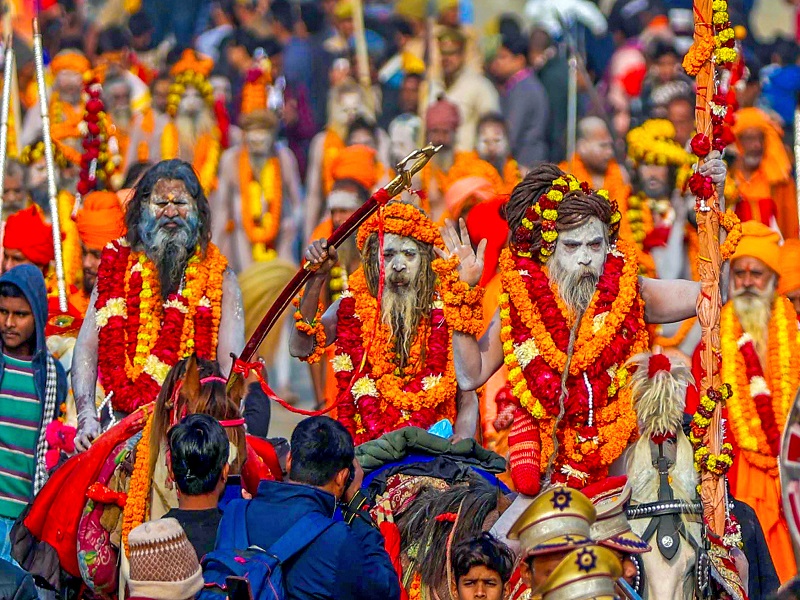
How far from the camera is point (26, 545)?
10.1 m

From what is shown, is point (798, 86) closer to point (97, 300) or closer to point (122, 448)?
point (97, 300)

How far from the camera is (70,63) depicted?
20.9 m

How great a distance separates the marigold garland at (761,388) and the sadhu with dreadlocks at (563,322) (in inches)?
95.8

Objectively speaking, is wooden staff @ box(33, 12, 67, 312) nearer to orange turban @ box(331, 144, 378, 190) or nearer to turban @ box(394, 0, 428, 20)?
orange turban @ box(331, 144, 378, 190)

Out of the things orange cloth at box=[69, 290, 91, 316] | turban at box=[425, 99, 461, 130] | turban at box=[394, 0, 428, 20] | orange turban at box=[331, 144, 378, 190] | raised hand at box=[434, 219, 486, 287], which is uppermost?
turban at box=[394, 0, 428, 20]

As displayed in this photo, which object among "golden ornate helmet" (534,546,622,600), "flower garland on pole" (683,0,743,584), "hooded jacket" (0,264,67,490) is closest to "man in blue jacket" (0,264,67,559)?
"hooded jacket" (0,264,67,490)

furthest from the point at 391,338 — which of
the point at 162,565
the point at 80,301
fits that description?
the point at 162,565

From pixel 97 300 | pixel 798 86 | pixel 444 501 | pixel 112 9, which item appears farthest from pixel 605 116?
pixel 444 501

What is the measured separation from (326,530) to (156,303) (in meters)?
3.43

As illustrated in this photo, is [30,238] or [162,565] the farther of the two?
[30,238]

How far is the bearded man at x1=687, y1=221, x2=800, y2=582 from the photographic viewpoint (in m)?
12.5

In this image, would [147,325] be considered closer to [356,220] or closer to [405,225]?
[405,225]

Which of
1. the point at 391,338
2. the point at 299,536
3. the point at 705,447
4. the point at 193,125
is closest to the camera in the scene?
the point at 299,536

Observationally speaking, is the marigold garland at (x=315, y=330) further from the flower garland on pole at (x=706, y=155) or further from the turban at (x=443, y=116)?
the turban at (x=443, y=116)
